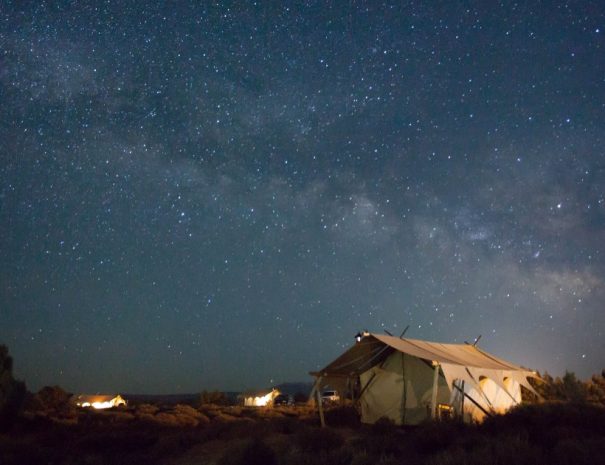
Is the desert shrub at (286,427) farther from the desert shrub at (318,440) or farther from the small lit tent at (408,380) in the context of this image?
the desert shrub at (318,440)

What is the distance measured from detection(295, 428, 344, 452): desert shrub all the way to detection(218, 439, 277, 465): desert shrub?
35.5 inches

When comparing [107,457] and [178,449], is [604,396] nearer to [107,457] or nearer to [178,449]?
[178,449]

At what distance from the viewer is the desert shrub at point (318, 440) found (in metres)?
10.4

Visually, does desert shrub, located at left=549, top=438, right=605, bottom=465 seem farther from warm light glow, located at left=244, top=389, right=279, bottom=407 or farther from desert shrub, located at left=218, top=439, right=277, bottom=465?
warm light glow, located at left=244, top=389, right=279, bottom=407

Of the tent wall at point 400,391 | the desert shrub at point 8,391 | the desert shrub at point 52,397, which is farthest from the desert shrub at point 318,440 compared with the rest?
the desert shrub at point 52,397

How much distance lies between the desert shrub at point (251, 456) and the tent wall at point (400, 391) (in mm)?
7992

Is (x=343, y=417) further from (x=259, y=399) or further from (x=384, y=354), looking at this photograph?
(x=259, y=399)

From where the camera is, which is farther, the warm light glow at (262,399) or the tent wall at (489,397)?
the warm light glow at (262,399)

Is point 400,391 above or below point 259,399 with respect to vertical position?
above

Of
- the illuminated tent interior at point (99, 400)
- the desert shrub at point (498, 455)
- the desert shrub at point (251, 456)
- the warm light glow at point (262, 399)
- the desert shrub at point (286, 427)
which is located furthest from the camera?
the warm light glow at point (262, 399)

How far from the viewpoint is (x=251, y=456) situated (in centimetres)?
955

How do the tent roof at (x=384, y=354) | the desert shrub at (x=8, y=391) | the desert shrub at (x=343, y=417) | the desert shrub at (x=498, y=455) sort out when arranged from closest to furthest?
1. the desert shrub at (x=498, y=455)
2. the tent roof at (x=384, y=354)
3. the desert shrub at (x=343, y=417)
4. the desert shrub at (x=8, y=391)

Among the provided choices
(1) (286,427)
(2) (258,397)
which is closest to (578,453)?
(1) (286,427)

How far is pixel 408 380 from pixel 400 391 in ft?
1.68
